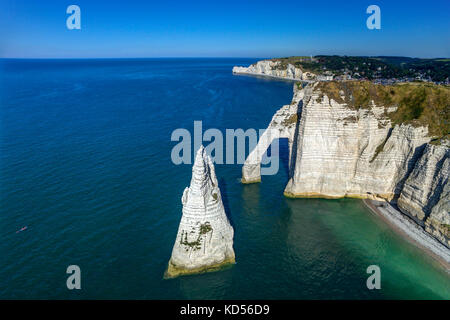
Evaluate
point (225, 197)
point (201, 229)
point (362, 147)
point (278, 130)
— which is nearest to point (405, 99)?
point (362, 147)

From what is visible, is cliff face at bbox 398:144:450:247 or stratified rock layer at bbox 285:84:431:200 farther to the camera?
stratified rock layer at bbox 285:84:431:200

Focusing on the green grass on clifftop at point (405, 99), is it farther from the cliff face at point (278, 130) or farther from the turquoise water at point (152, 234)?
the turquoise water at point (152, 234)

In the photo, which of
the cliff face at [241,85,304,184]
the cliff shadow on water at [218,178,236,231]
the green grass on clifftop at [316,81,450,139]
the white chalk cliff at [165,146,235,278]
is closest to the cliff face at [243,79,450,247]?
the green grass on clifftop at [316,81,450,139]

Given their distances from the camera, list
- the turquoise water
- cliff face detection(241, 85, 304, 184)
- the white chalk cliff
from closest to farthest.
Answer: the white chalk cliff → the turquoise water → cliff face detection(241, 85, 304, 184)

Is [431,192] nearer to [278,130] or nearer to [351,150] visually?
[351,150]

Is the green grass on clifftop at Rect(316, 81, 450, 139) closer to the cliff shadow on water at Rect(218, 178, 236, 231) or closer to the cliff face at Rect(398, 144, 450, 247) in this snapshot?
the cliff face at Rect(398, 144, 450, 247)

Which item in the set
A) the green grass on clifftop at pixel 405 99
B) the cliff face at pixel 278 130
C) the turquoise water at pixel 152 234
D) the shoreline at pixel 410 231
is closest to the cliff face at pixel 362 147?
the green grass on clifftop at pixel 405 99
